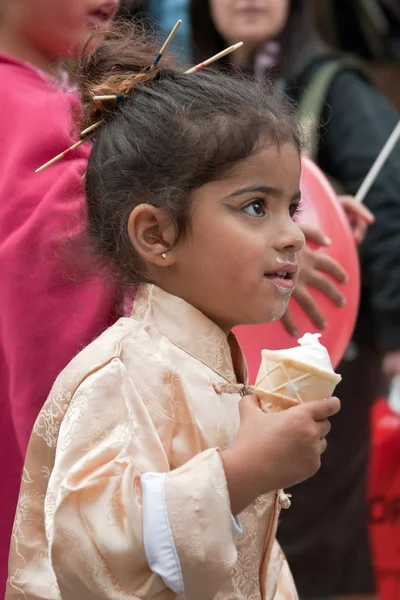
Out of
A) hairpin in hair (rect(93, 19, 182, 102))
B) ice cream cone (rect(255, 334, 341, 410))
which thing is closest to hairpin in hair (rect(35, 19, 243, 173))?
hairpin in hair (rect(93, 19, 182, 102))

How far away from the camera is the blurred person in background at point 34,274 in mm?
1734

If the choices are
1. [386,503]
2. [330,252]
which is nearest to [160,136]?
[330,252]

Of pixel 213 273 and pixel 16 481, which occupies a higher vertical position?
pixel 213 273

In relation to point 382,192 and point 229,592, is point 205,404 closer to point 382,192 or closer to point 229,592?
point 229,592

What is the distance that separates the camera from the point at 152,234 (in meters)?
1.57

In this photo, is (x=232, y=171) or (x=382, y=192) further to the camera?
(x=382, y=192)

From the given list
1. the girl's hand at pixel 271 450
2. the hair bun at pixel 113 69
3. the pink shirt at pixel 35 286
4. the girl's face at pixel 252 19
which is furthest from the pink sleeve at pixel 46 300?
the girl's face at pixel 252 19

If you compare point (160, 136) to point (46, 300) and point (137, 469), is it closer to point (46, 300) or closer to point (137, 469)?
point (46, 300)

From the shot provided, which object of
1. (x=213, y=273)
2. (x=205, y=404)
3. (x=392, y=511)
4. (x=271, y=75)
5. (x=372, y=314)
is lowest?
(x=392, y=511)

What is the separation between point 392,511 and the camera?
3.39 metres

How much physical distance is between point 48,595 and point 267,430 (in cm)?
37

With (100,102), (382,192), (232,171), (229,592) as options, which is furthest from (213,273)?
(382,192)

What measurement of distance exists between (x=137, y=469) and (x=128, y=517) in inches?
2.3

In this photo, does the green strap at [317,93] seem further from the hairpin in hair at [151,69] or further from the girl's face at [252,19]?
the hairpin in hair at [151,69]
